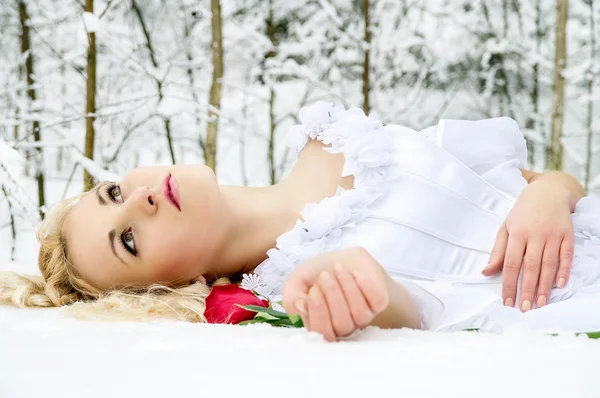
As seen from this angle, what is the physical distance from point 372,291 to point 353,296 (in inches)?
0.9

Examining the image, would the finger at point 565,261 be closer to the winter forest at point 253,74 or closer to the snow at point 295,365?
the snow at point 295,365

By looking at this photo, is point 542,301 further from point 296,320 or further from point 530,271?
point 296,320

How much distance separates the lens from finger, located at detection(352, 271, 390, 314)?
26.4 inches

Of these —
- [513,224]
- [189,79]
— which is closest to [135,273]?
[513,224]

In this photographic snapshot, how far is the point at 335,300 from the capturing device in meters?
0.68

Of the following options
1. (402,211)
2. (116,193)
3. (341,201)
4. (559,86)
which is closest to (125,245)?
(116,193)

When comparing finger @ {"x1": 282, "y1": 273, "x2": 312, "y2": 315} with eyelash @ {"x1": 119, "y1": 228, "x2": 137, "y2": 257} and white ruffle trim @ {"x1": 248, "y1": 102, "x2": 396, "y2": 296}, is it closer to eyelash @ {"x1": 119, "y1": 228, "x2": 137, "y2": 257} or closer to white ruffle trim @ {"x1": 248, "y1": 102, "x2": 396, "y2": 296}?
white ruffle trim @ {"x1": 248, "y1": 102, "x2": 396, "y2": 296}

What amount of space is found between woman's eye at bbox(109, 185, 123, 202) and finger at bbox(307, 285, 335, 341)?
0.65 metres

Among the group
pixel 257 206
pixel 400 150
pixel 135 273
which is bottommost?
pixel 135 273

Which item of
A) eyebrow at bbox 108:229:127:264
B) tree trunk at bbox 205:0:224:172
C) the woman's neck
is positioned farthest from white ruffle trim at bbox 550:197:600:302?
tree trunk at bbox 205:0:224:172

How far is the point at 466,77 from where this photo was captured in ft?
17.4

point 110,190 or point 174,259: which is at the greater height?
point 110,190

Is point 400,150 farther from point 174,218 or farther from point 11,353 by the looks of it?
point 11,353

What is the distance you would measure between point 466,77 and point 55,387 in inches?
205
